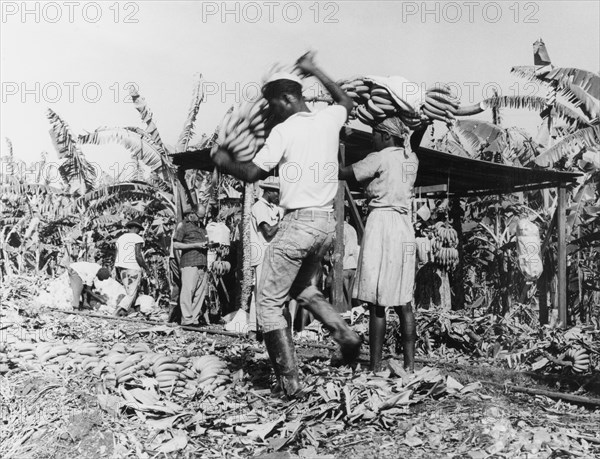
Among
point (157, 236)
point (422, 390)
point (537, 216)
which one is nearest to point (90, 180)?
point (157, 236)

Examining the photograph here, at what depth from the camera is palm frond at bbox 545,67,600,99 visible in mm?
10398

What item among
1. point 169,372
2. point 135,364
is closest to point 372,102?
point 169,372

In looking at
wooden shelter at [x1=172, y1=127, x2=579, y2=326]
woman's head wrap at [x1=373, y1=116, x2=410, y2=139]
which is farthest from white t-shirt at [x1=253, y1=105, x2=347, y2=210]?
wooden shelter at [x1=172, y1=127, x2=579, y2=326]

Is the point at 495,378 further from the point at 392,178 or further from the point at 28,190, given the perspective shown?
the point at 28,190

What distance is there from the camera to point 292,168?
12.8 ft

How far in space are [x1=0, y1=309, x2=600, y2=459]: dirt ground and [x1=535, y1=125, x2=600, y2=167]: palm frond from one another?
7.31 m

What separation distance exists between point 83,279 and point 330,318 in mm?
8184

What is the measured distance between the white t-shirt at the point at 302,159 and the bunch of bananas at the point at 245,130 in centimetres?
40

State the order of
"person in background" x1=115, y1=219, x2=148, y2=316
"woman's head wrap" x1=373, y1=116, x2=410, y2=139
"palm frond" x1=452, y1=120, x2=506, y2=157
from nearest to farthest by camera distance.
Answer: "woman's head wrap" x1=373, y1=116, x2=410, y2=139 → "person in background" x1=115, y1=219, x2=148, y2=316 → "palm frond" x1=452, y1=120, x2=506, y2=157

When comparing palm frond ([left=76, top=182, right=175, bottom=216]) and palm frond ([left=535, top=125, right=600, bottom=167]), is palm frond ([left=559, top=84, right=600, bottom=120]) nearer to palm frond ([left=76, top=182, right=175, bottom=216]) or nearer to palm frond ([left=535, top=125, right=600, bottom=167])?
palm frond ([left=535, top=125, right=600, bottom=167])

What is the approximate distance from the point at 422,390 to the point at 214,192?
9752mm

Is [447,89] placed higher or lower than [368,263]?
higher

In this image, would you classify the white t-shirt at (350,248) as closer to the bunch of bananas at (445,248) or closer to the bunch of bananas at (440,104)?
the bunch of bananas at (445,248)

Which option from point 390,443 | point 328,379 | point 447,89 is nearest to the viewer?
point 390,443
